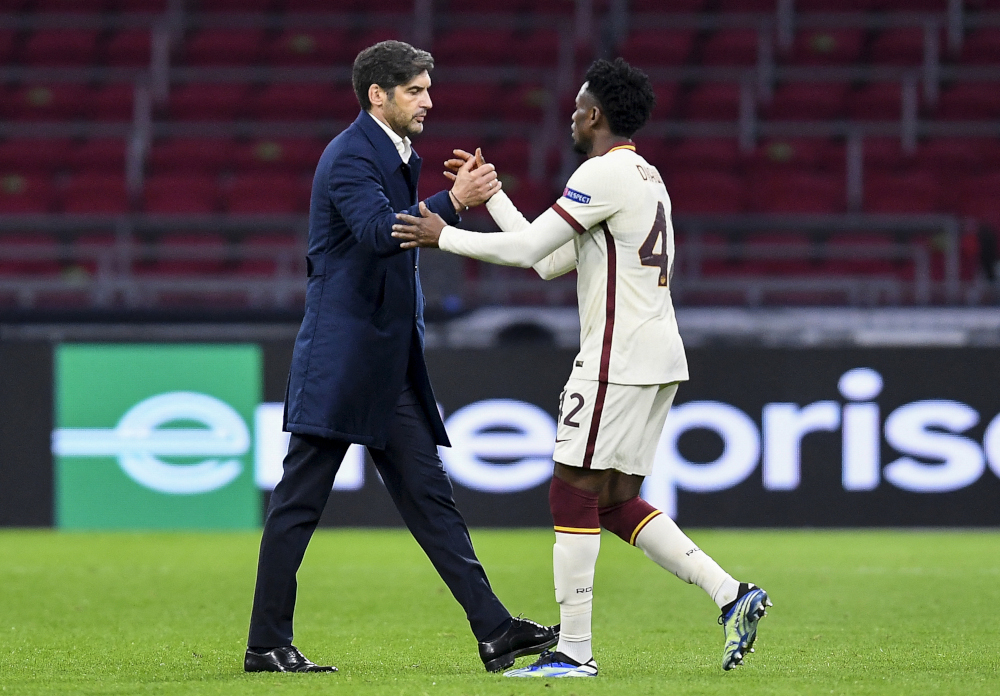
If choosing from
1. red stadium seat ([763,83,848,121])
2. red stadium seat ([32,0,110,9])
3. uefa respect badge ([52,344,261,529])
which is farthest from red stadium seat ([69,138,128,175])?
red stadium seat ([763,83,848,121])

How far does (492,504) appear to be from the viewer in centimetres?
959

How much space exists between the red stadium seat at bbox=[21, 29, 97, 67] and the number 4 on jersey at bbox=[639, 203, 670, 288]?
14274mm

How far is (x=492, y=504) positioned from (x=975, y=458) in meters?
3.14

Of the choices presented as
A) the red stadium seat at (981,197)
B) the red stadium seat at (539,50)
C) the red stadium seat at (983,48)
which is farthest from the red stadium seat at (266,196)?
the red stadium seat at (983,48)

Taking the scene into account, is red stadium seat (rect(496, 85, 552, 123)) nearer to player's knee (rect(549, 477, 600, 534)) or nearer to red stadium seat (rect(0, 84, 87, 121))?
red stadium seat (rect(0, 84, 87, 121))

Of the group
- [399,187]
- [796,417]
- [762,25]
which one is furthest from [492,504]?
[762,25]

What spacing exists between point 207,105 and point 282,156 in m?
1.49

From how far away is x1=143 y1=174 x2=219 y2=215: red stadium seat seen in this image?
14477mm

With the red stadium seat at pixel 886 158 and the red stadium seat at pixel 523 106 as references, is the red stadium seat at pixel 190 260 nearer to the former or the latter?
the red stadium seat at pixel 523 106

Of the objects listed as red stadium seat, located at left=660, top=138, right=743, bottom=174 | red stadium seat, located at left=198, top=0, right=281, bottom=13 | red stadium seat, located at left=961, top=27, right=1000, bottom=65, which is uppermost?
red stadium seat, located at left=198, top=0, right=281, bottom=13

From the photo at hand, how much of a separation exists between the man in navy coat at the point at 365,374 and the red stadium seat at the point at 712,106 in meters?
11.0

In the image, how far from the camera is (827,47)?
634 inches

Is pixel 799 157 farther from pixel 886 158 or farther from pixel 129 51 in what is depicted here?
pixel 129 51

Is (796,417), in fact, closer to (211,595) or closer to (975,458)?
(975,458)
